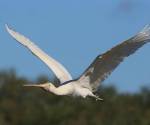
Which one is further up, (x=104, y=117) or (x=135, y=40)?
(x=104, y=117)

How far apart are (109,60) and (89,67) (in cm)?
54

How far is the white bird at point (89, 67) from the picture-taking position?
27641 mm

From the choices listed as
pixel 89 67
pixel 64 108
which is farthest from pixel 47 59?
pixel 64 108

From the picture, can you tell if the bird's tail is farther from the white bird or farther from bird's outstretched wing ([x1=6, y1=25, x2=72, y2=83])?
bird's outstretched wing ([x1=6, y1=25, x2=72, y2=83])

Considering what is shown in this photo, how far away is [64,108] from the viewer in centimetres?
7744

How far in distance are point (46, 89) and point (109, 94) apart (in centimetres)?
6015

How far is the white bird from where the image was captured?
27.6 metres

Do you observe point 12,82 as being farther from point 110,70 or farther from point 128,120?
point 110,70

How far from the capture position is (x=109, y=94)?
89062 mm

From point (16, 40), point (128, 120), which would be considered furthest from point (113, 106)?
point (16, 40)

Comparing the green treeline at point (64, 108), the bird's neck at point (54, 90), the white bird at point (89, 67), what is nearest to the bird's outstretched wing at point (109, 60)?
the white bird at point (89, 67)

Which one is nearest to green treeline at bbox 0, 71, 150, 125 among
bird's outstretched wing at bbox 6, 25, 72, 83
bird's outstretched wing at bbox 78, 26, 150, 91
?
bird's outstretched wing at bbox 6, 25, 72, 83

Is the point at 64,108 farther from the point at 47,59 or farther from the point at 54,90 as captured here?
the point at 54,90

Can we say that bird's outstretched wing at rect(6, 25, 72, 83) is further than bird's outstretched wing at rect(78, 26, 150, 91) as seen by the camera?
Yes
